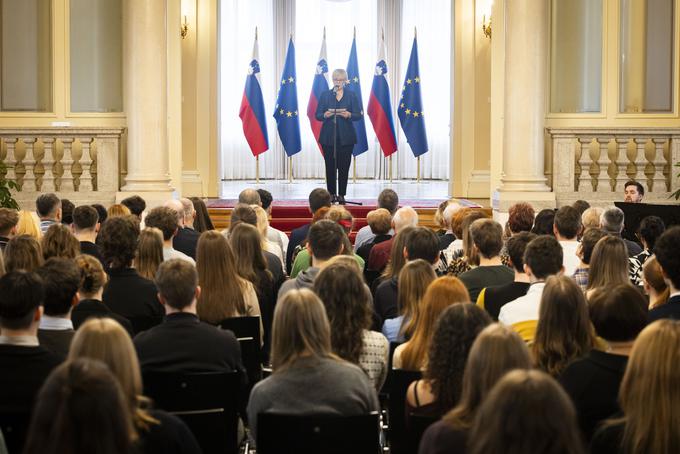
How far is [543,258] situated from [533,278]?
0.12 m

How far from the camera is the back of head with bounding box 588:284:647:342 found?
3.83m

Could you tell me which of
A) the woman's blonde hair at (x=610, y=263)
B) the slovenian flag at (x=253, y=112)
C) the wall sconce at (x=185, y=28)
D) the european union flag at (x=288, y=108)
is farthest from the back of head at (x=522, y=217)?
the european union flag at (x=288, y=108)

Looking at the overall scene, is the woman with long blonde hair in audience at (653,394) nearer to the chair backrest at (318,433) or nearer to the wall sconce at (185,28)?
the chair backrest at (318,433)

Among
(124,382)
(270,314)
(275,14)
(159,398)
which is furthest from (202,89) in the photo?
(124,382)

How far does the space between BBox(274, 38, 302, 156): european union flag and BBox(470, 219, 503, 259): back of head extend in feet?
40.6

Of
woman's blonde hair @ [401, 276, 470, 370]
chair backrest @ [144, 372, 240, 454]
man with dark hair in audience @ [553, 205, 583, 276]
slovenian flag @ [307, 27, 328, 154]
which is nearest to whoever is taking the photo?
chair backrest @ [144, 372, 240, 454]

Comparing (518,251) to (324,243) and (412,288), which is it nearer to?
(412,288)

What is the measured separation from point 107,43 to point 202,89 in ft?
9.03

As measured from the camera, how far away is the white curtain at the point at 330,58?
20.4 m

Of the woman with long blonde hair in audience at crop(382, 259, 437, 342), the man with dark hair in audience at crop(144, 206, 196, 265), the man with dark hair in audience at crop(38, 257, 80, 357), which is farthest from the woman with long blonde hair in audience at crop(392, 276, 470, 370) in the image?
the man with dark hair in audience at crop(144, 206, 196, 265)

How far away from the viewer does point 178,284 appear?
177 inches

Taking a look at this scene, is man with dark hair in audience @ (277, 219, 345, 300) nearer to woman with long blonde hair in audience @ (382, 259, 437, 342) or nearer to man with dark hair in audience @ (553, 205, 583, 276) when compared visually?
woman with long blonde hair in audience @ (382, 259, 437, 342)

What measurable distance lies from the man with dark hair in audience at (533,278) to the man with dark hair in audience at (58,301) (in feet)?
6.25

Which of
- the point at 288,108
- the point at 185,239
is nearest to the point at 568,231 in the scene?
the point at 185,239
